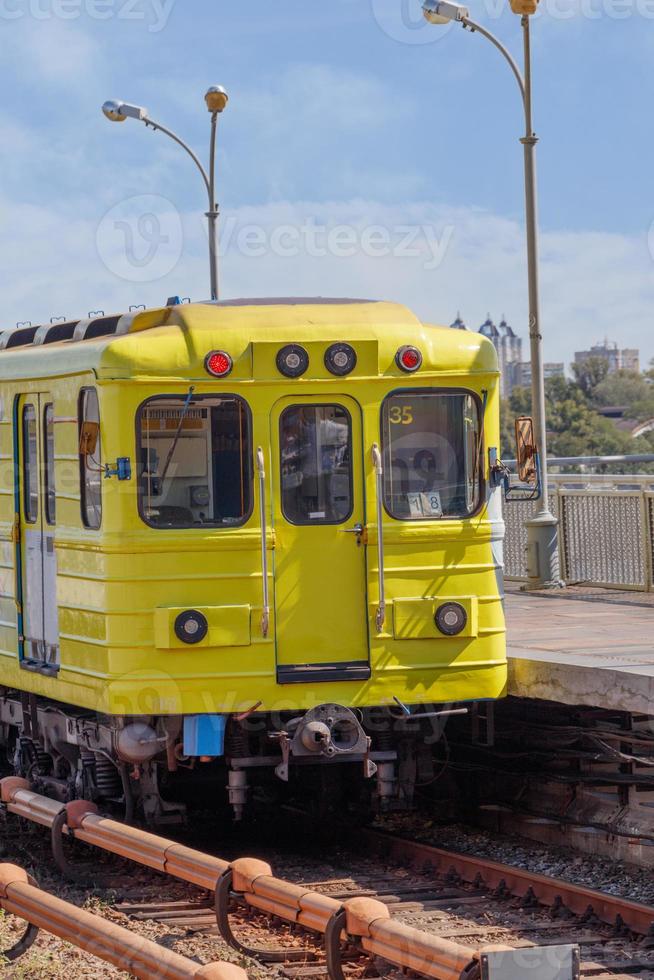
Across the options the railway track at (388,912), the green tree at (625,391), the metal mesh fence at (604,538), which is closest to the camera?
the railway track at (388,912)

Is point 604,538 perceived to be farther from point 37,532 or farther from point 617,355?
point 617,355

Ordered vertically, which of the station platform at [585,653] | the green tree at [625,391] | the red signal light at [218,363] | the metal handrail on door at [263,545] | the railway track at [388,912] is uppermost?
the green tree at [625,391]

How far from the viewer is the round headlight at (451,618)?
391 inches

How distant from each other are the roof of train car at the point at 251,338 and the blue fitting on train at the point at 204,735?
2.10 m

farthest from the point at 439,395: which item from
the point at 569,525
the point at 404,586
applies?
the point at 569,525

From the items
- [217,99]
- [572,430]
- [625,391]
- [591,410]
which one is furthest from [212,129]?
[625,391]

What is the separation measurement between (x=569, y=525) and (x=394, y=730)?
797cm

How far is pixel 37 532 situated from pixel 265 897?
398 cm

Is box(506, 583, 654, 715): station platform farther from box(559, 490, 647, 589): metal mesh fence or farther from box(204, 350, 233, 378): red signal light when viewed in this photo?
box(204, 350, 233, 378): red signal light

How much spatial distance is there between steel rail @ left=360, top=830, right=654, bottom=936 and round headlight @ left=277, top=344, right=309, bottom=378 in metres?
3.19

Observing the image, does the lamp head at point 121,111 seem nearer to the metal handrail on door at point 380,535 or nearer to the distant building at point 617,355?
the metal handrail on door at point 380,535

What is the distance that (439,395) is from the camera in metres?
10.1

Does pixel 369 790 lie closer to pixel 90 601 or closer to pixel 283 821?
pixel 283 821

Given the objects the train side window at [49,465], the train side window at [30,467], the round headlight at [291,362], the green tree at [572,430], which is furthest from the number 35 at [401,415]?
the green tree at [572,430]
